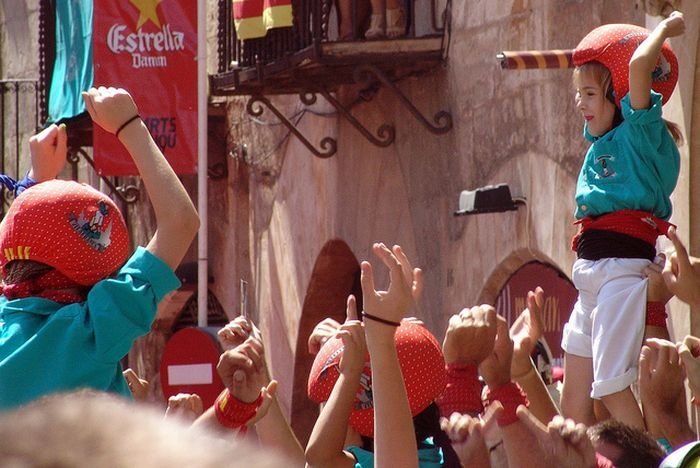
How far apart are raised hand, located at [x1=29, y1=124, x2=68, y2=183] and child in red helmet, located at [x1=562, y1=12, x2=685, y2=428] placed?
5.37 feet

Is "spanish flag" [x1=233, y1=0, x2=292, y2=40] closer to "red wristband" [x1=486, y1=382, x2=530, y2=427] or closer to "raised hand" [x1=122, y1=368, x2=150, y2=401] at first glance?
"raised hand" [x1=122, y1=368, x2=150, y2=401]

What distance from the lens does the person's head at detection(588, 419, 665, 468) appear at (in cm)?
337

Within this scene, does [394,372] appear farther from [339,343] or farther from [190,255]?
[190,255]

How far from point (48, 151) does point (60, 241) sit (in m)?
0.83

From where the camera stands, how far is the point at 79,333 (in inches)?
133

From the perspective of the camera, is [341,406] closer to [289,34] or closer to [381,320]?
[381,320]

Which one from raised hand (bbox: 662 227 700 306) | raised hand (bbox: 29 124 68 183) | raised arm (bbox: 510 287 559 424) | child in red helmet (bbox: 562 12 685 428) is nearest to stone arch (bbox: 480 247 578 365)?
child in red helmet (bbox: 562 12 685 428)

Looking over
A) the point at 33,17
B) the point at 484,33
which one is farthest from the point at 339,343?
the point at 33,17

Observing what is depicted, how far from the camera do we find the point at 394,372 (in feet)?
11.0

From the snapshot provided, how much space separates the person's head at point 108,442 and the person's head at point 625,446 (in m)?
2.10

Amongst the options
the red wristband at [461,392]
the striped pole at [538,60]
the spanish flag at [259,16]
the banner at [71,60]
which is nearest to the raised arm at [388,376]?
the red wristband at [461,392]

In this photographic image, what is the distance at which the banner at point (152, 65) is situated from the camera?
39.1 ft

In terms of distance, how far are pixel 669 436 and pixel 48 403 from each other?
2.74m

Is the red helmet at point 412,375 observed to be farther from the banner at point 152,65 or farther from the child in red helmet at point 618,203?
the banner at point 152,65
